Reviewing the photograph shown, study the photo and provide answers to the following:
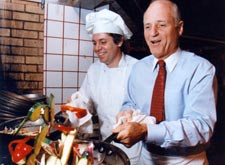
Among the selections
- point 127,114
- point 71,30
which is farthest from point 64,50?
point 127,114

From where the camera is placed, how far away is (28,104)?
773 mm

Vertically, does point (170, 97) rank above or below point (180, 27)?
below

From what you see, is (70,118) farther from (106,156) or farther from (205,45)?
(205,45)

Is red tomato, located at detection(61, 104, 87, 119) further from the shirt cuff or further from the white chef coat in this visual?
the shirt cuff

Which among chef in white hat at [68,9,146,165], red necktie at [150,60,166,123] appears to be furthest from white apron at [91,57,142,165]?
red necktie at [150,60,166,123]

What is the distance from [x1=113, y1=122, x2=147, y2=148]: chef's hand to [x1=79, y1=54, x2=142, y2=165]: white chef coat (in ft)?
0.64

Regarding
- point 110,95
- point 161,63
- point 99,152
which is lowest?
point 99,152

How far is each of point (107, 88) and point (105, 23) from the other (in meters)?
0.22

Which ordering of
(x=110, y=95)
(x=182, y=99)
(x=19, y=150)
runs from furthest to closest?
(x=110, y=95)
(x=182, y=99)
(x=19, y=150)

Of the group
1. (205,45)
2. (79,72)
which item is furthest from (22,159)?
(205,45)

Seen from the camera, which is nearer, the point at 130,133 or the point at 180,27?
the point at 130,133

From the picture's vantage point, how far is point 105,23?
79cm

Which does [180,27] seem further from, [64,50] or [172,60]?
[64,50]

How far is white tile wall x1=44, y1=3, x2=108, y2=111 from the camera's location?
31.5 inches
